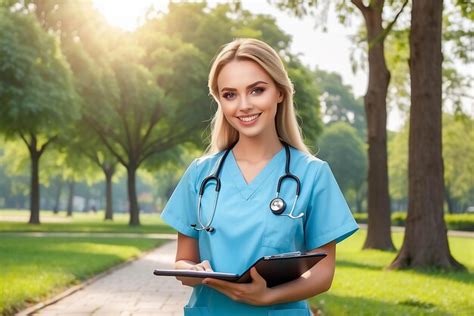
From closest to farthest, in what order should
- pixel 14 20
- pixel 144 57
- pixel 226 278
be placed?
1. pixel 226 278
2. pixel 14 20
3. pixel 144 57

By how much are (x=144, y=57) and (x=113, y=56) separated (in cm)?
264

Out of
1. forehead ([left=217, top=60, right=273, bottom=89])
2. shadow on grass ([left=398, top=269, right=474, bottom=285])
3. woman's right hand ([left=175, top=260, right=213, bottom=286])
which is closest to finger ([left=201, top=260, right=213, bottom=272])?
woman's right hand ([left=175, top=260, right=213, bottom=286])

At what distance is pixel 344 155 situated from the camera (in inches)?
2800

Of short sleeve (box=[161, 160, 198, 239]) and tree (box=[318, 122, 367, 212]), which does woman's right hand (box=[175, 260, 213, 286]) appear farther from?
tree (box=[318, 122, 367, 212])

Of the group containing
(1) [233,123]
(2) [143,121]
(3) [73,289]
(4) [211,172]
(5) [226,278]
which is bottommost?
(3) [73,289]

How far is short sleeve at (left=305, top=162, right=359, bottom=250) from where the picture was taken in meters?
2.58

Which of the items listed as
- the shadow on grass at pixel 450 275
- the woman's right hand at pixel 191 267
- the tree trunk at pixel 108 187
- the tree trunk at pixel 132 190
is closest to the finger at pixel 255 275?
the woman's right hand at pixel 191 267

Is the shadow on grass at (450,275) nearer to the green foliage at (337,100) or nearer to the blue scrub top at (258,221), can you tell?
the blue scrub top at (258,221)

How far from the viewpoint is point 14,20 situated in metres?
28.3

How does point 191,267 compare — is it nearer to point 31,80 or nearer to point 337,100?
point 31,80

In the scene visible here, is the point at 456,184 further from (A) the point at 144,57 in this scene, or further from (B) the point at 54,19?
(B) the point at 54,19

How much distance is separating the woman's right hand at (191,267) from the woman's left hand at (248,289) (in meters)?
0.06

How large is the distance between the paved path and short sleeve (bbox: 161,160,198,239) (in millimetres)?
6422

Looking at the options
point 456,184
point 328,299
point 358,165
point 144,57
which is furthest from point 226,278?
point 358,165
